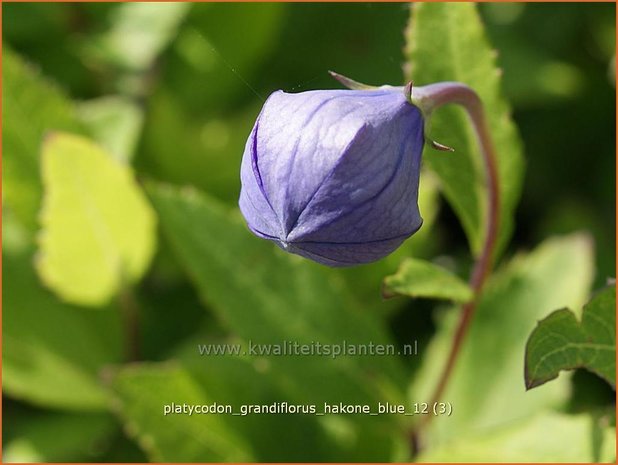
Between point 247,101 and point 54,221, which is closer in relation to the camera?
point 54,221

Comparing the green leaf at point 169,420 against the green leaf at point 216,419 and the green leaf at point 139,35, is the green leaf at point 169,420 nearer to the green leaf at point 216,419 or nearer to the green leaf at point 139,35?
the green leaf at point 216,419

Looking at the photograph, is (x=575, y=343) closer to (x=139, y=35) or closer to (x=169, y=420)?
(x=169, y=420)

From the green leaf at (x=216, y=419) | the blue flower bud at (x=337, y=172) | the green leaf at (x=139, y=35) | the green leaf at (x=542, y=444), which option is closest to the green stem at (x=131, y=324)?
the green leaf at (x=216, y=419)

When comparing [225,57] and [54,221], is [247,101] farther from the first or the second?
[54,221]

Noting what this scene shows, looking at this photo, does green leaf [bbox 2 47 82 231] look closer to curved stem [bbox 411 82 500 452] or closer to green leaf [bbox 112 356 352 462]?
green leaf [bbox 112 356 352 462]

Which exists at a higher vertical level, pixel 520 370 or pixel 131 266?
pixel 131 266

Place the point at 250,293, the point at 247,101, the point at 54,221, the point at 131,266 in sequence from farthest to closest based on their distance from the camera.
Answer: the point at 247,101 → the point at 131,266 → the point at 54,221 → the point at 250,293

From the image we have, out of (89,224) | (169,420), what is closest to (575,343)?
(169,420)

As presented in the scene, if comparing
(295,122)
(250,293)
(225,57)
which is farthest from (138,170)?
(295,122)
